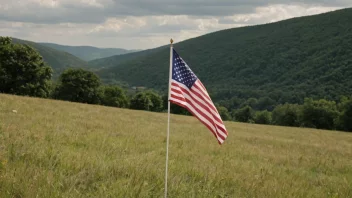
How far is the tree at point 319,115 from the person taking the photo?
8312 centimetres

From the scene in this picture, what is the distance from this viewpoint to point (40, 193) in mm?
5668

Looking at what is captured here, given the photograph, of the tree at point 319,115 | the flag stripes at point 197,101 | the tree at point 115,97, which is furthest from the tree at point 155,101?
the flag stripes at point 197,101

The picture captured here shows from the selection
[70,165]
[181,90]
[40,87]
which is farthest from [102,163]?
[40,87]

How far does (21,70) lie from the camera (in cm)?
5494

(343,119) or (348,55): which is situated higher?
(348,55)

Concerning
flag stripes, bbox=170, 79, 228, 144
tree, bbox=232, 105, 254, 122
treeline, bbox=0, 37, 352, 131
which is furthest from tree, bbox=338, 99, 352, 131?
flag stripes, bbox=170, 79, 228, 144

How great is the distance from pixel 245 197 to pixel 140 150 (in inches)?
177

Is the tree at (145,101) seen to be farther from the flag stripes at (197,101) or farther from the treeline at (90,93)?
the flag stripes at (197,101)

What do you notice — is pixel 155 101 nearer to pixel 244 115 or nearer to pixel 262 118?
pixel 262 118

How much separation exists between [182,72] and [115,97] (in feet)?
280

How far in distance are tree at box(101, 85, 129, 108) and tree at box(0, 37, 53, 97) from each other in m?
31.0

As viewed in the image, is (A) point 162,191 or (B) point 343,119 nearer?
(A) point 162,191

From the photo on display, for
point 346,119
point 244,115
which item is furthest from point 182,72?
point 244,115

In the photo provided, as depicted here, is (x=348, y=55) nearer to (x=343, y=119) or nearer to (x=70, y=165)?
(x=343, y=119)
